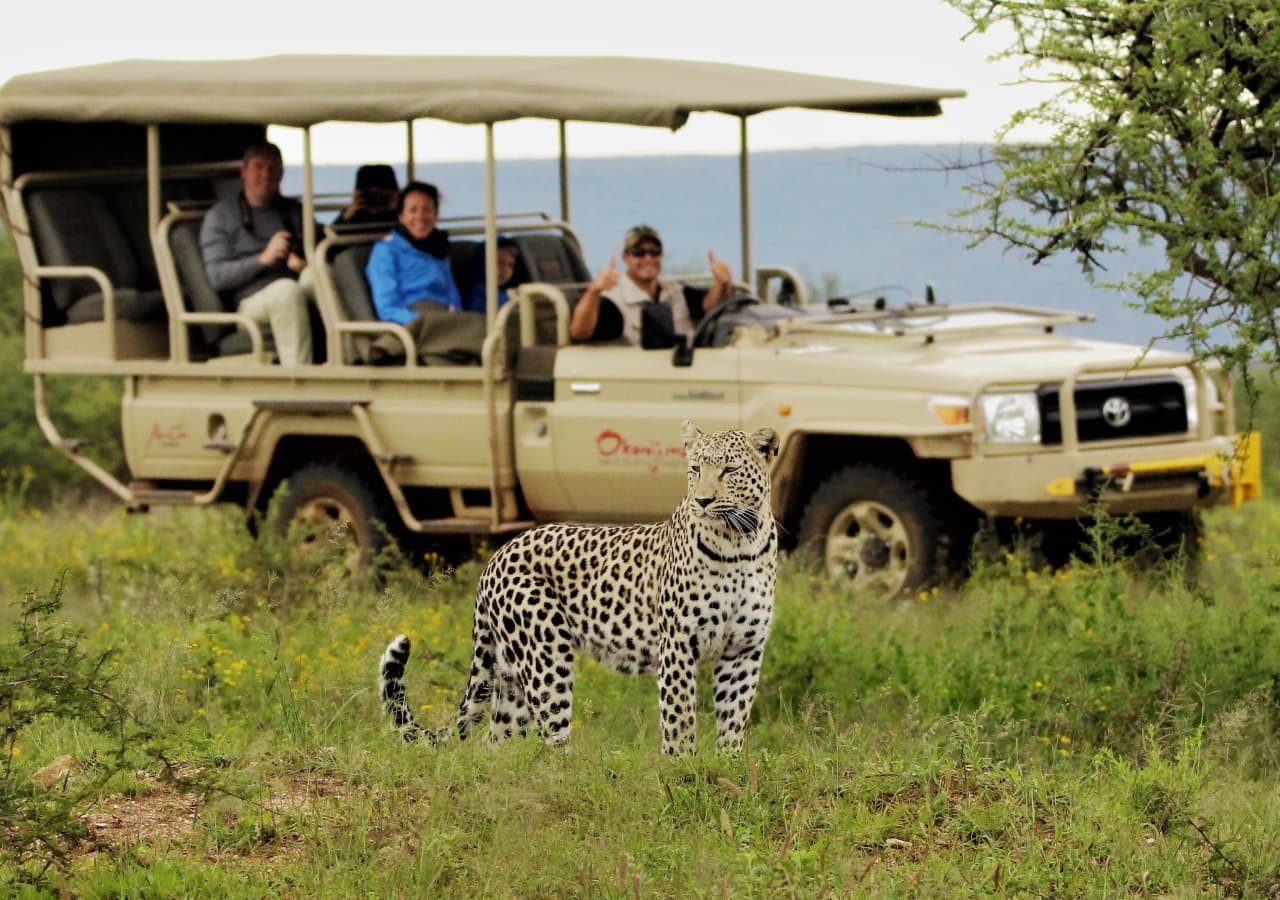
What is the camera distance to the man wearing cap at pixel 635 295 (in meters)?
11.9

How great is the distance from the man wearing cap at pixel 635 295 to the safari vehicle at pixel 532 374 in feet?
0.50

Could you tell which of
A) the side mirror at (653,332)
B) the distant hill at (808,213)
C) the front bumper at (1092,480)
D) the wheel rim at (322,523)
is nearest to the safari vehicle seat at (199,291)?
the wheel rim at (322,523)

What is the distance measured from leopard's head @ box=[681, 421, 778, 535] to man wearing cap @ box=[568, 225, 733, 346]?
4.17 meters

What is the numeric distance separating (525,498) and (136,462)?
2600 mm

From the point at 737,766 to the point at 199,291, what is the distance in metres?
6.96

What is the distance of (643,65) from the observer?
42.8ft

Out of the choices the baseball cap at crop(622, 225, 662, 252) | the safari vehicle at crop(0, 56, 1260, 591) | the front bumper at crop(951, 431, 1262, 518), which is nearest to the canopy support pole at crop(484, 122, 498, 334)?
the safari vehicle at crop(0, 56, 1260, 591)

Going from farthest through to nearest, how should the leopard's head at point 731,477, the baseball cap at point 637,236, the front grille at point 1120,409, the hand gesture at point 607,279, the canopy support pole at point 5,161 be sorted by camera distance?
the canopy support pole at point 5,161 → the baseball cap at point 637,236 → the hand gesture at point 607,279 → the front grille at point 1120,409 → the leopard's head at point 731,477

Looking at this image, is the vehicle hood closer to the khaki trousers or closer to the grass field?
the grass field

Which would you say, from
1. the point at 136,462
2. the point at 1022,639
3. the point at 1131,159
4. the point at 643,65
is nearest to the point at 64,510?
the point at 136,462

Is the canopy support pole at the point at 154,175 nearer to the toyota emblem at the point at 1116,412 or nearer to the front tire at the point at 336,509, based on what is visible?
the front tire at the point at 336,509

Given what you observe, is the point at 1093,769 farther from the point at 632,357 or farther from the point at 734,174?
the point at 734,174

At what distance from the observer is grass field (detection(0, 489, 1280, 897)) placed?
6203 millimetres

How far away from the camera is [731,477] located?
7520 millimetres
